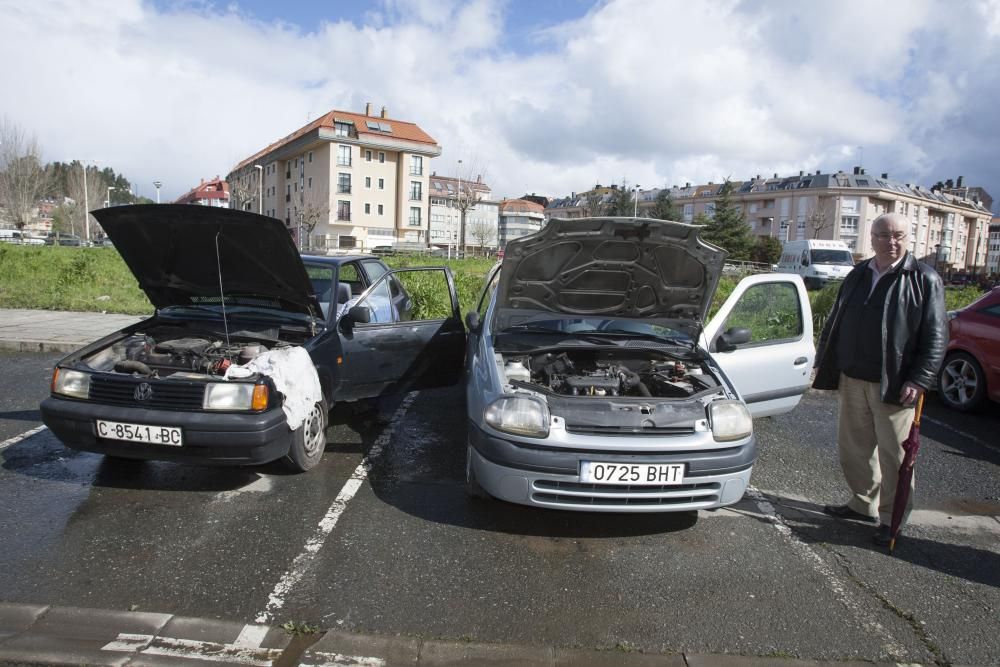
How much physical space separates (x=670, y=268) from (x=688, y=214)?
91449 mm

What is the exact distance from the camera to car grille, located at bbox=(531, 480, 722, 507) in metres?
3.34

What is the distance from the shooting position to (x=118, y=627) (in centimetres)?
266

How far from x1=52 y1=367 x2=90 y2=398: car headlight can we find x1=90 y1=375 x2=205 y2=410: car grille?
152 mm

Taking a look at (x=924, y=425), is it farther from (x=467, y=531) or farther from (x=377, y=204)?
(x=377, y=204)

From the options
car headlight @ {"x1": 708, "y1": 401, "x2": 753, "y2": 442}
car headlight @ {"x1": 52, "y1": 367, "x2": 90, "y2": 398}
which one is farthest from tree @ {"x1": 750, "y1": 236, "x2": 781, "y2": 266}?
car headlight @ {"x1": 52, "y1": 367, "x2": 90, "y2": 398}

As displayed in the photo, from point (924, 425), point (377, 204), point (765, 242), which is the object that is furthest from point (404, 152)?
point (924, 425)

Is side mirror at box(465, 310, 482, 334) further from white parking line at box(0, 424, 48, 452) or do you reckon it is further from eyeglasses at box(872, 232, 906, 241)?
white parking line at box(0, 424, 48, 452)

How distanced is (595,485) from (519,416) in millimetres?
550

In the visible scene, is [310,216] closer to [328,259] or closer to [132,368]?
[328,259]

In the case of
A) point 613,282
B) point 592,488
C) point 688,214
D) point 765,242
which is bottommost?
point 592,488

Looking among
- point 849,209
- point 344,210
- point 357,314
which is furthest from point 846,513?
point 849,209

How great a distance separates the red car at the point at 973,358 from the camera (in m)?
6.55

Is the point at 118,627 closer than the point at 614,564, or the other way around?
the point at 118,627

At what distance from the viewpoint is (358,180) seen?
6003cm
